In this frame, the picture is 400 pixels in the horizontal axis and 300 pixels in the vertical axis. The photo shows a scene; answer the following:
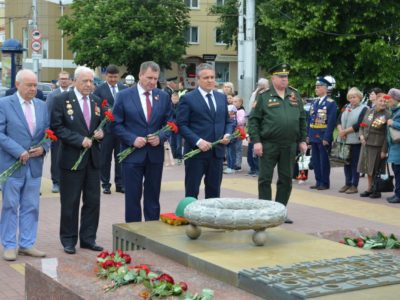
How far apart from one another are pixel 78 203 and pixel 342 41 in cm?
1993

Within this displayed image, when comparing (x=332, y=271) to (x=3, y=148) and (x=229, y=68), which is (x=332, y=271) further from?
(x=229, y=68)

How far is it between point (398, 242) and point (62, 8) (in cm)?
6046

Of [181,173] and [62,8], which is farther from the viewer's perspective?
[62,8]

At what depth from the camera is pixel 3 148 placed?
7.55 meters

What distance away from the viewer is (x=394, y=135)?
1198cm

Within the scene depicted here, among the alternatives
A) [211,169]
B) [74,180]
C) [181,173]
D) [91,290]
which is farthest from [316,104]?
[91,290]

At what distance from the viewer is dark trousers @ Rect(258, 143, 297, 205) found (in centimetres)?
927

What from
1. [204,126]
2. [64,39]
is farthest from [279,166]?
[64,39]

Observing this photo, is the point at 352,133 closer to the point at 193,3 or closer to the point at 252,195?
the point at 252,195

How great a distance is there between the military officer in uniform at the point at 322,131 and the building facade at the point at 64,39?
43886 mm

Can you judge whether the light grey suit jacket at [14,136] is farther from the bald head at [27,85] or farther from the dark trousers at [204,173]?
the dark trousers at [204,173]

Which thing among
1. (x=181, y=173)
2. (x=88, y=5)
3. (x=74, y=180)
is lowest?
(x=181, y=173)

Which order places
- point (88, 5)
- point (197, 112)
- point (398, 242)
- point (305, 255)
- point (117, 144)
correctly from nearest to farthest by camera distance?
point (305, 255) → point (398, 242) → point (197, 112) → point (117, 144) → point (88, 5)

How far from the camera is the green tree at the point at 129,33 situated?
51.4m
